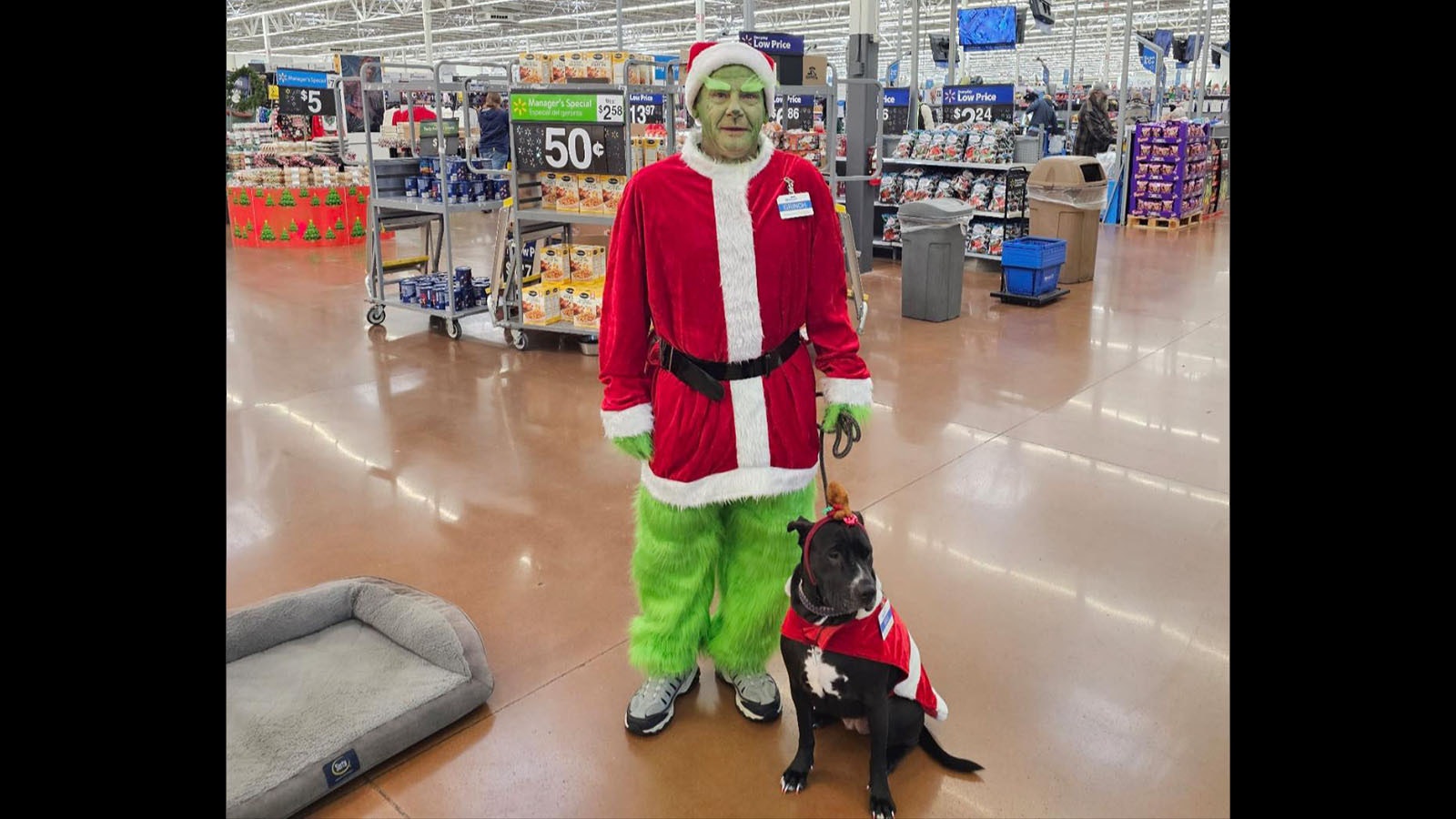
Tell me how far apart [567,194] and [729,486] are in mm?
4415

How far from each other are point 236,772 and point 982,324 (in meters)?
6.08

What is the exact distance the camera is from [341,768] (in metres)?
2.19

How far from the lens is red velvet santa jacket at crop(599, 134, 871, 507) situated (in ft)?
7.06

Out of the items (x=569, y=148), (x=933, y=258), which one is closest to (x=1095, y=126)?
(x=933, y=258)

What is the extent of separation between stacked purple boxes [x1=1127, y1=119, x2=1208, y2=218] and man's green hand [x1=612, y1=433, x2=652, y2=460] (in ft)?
38.7

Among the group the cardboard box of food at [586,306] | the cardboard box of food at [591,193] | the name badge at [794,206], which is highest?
the cardboard box of food at [591,193]

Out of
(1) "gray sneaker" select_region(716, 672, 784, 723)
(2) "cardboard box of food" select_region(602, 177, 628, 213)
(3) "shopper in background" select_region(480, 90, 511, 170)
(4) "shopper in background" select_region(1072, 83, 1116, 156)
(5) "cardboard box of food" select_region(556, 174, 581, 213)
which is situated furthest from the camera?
(4) "shopper in background" select_region(1072, 83, 1116, 156)

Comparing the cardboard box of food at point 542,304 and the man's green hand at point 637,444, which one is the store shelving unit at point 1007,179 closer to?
the cardboard box of food at point 542,304

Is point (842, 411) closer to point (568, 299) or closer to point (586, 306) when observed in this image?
point (586, 306)

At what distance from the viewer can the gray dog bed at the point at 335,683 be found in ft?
7.07

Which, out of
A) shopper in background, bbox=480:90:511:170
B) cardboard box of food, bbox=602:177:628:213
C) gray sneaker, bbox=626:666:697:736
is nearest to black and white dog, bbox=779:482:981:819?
gray sneaker, bbox=626:666:697:736

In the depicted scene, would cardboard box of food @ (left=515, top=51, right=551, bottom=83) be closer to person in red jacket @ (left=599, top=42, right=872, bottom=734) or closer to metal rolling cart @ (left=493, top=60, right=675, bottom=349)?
metal rolling cart @ (left=493, top=60, right=675, bottom=349)

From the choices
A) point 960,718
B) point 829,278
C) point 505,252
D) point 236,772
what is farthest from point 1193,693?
point 505,252

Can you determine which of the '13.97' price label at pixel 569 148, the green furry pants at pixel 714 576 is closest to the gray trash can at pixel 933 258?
the '13.97' price label at pixel 569 148
